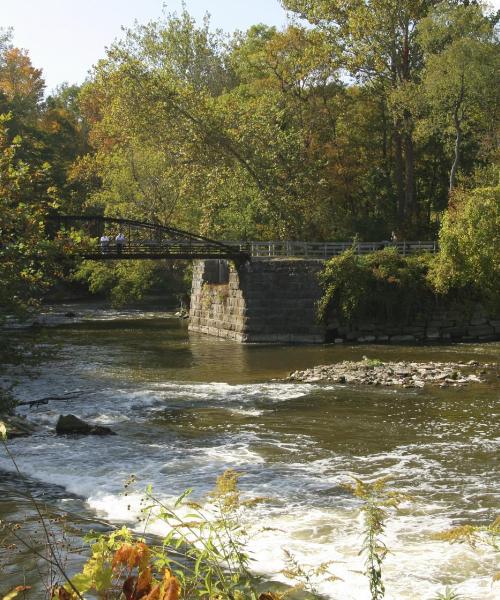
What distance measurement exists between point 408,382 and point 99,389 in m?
7.69

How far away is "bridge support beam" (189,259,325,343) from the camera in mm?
29438

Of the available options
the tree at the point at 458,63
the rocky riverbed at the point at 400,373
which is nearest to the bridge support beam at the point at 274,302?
the rocky riverbed at the point at 400,373

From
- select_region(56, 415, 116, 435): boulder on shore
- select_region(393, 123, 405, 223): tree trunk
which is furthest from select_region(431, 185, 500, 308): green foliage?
select_region(56, 415, 116, 435): boulder on shore

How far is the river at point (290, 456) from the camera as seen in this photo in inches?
307

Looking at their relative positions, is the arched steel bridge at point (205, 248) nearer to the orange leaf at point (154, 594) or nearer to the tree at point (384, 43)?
the tree at point (384, 43)

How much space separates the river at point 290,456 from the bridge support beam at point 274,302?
21.5 feet

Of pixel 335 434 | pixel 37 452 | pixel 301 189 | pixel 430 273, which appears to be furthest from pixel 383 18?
pixel 37 452

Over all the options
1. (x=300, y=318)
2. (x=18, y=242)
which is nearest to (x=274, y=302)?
(x=300, y=318)

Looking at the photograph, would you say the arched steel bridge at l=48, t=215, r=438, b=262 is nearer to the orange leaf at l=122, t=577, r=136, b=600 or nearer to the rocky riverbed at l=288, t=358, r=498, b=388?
the rocky riverbed at l=288, t=358, r=498, b=388

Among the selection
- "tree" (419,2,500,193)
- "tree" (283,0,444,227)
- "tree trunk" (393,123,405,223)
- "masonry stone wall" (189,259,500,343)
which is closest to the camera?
"masonry stone wall" (189,259,500,343)

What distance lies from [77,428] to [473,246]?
18.7 meters

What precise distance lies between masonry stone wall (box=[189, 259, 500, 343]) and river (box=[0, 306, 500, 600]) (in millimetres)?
5926

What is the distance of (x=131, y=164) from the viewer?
41.5 m

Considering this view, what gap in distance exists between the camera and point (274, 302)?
98.5ft
